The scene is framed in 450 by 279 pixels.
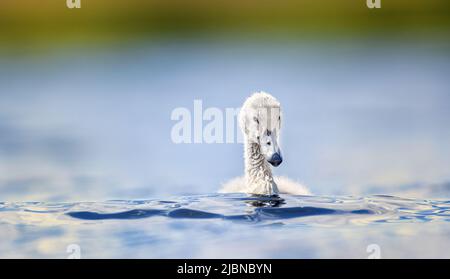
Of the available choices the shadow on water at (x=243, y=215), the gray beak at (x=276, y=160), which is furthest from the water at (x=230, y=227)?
the gray beak at (x=276, y=160)

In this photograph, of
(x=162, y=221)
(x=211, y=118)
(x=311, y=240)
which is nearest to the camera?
(x=311, y=240)

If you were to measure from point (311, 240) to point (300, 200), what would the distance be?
1276 mm

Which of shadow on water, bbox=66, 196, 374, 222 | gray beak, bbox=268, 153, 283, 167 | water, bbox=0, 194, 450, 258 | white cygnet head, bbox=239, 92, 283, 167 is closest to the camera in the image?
water, bbox=0, 194, 450, 258

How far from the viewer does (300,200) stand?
6.79 metres

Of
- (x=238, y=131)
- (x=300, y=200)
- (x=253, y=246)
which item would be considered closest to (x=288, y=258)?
(x=253, y=246)

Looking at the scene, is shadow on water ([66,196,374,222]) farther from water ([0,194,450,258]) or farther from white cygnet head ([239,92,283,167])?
white cygnet head ([239,92,283,167])

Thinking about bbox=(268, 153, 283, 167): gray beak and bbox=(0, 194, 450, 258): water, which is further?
bbox=(268, 153, 283, 167): gray beak

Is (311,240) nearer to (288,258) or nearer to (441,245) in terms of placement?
(288,258)

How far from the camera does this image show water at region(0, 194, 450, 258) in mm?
5375

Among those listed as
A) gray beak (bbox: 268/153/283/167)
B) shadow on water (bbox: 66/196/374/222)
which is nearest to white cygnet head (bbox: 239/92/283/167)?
gray beak (bbox: 268/153/283/167)

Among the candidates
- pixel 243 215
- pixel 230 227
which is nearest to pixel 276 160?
pixel 243 215

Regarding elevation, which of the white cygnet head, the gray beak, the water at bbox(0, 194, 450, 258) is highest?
the white cygnet head

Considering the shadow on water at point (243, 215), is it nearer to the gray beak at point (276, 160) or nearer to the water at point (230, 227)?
the water at point (230, 227)

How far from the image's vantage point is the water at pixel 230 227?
5375 mm
